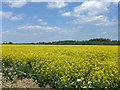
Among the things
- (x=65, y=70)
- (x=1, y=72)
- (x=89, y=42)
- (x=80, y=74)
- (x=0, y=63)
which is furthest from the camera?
(x=89, y=42)

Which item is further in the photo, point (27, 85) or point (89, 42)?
point (89, 42)

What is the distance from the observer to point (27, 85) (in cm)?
465

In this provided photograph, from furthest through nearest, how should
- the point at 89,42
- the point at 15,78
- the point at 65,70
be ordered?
the point at 89,42 < the point at 15,78 < the point at 65,70

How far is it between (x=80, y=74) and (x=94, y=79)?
18.8 inches

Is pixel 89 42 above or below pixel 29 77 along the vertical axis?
above

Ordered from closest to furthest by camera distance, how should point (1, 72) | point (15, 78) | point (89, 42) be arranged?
point (15, 78), point (1, 72), point (89, 42)

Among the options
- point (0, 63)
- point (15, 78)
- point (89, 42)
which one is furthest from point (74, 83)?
point (89, 42)

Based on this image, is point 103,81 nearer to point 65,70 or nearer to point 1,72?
point 65,70

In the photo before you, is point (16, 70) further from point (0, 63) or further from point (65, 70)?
point (65, 70)

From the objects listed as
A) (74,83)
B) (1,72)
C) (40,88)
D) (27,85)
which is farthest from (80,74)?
(1,72)

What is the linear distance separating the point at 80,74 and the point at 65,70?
57cm

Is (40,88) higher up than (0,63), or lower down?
lower down

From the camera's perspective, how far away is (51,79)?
14.5 ft

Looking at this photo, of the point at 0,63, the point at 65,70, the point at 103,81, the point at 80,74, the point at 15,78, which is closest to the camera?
the point at 103,81
